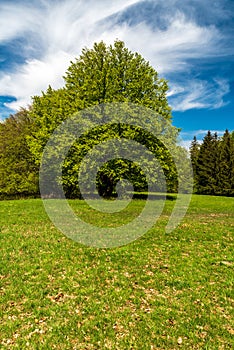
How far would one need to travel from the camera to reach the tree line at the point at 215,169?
53594 millimetres

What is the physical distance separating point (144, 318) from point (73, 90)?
83.7ft

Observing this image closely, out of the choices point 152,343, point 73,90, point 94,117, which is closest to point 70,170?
point 94,117

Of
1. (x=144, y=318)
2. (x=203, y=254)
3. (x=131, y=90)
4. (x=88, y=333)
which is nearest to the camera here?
(x=88, y=333)

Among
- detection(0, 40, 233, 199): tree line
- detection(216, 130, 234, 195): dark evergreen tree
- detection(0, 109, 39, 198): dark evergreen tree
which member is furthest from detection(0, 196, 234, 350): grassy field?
detection(216, 130, 234, 195): dark evergreen tree

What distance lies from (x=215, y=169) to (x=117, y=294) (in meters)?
53.3

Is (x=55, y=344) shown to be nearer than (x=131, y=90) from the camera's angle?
Yes

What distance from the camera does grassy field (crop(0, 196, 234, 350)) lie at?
545 centimetres

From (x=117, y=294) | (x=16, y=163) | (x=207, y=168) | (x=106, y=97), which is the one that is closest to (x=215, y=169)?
(x=207, y=168)

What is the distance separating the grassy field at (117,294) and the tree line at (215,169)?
45.7m

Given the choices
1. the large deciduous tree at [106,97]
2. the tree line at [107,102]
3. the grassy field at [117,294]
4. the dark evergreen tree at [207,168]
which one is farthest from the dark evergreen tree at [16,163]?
the dark evergreen tree at [207,168]

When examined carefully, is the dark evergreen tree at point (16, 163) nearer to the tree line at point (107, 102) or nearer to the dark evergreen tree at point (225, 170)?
the tree line at point (107, 102)

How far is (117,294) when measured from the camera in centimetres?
712

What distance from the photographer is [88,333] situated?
5.59 meters

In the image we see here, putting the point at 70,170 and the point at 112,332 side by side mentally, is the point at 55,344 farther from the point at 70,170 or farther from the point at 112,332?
the point at 70,170
